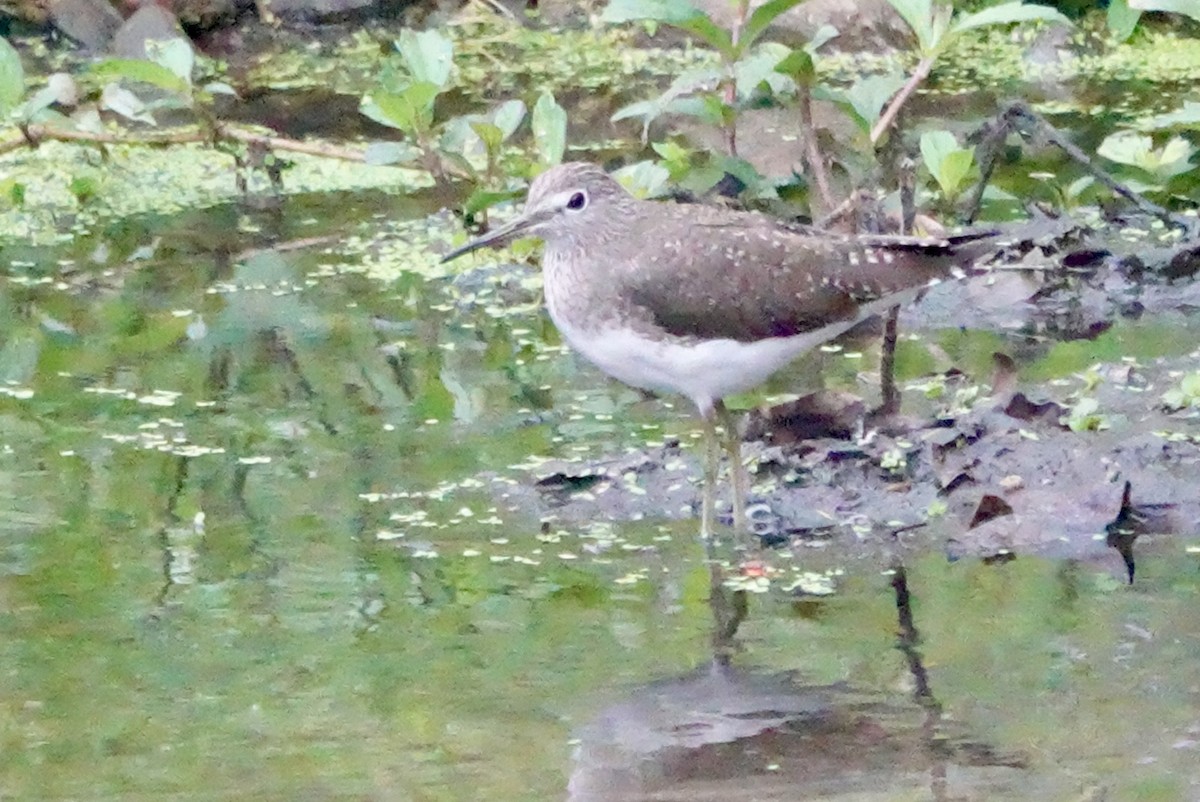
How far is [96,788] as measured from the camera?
3.34 metres

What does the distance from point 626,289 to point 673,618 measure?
1.03m

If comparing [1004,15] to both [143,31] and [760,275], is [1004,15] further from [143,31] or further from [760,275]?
[143,31]

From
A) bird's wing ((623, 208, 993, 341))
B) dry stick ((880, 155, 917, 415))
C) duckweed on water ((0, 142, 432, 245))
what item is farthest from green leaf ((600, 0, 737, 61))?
duckweed on water ((0, 142, 432, 245))

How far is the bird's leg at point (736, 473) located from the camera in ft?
15.4

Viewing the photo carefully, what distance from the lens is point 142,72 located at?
6.97 m

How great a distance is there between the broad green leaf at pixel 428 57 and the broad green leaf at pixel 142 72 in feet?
2.88

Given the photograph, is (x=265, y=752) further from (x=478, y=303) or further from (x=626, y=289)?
(x=478, y=303)

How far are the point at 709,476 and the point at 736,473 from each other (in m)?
0.10

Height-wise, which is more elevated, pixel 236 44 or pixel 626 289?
pixel 626 289

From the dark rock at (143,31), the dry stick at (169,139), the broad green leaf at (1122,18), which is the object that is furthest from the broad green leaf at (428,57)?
the broad green leaf at (1122,18)

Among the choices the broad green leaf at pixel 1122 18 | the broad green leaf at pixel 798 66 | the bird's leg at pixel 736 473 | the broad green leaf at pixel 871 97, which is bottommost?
the broad green leaf at pixel 1122 18

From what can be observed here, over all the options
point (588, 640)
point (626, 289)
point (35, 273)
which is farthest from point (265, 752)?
point (35, 273)

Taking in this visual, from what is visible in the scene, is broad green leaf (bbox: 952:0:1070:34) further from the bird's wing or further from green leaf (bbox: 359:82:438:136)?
green leaf (bbox: 359:82:438:136)

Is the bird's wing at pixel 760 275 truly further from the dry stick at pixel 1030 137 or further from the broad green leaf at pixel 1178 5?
the broad green leaf at pixel 1178 5
